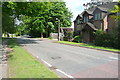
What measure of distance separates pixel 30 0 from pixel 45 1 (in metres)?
2.24

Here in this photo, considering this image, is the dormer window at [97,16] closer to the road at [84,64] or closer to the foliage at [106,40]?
the foliage at [106,40]

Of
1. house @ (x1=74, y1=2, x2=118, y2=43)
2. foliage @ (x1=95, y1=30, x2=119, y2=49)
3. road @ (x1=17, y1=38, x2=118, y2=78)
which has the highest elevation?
house @ (x1=74, y1=2, x2=118, y2=43)

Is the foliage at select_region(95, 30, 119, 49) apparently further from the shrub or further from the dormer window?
the dormer window

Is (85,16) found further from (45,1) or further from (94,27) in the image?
(45,1)

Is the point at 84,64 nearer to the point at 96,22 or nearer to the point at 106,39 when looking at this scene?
the point at 106,39

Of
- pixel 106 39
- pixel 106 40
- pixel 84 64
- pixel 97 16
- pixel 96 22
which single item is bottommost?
pixel 84 64

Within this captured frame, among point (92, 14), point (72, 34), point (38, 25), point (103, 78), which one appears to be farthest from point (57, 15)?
point (103, 78)

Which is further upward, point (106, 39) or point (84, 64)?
point (106, 39)

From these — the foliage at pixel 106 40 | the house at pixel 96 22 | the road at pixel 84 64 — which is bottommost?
the road at pixel 84 64

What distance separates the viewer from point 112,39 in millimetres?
18219

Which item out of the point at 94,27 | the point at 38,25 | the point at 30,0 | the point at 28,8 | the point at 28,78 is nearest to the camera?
the point at 28,78

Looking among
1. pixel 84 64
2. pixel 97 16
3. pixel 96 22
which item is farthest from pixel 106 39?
pixel 84 64

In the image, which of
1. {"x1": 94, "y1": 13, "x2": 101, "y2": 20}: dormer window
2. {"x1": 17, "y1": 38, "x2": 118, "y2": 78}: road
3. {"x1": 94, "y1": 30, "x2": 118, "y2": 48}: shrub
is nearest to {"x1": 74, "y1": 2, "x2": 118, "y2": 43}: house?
{"x1": 94, "y1": 13, "x2": 101, "y2": 20}: dormer window

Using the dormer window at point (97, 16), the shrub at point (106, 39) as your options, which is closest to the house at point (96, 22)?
the dormer window at point (97, 16)
